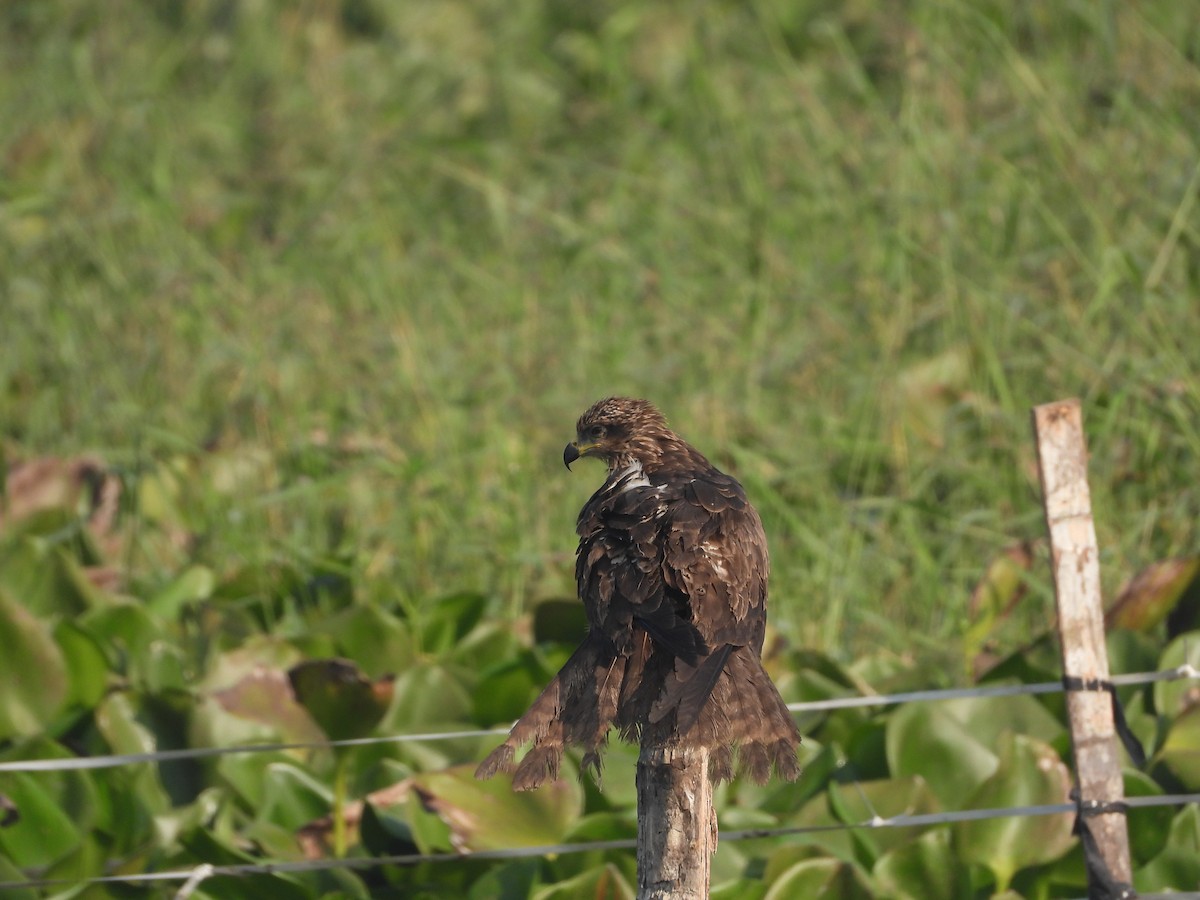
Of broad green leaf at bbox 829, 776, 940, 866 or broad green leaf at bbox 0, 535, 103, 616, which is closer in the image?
broad green leaf at bbox 829, 776, 940, 866

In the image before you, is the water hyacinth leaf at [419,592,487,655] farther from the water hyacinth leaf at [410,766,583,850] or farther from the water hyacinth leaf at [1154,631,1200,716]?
the water hyacinth leaf at [1154,631,1200,716]

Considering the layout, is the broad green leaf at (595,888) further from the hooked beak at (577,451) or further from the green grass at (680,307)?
the green grass at (680,307)

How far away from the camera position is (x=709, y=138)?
7145 mm

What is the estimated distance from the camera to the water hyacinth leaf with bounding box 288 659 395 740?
3502 millimetres

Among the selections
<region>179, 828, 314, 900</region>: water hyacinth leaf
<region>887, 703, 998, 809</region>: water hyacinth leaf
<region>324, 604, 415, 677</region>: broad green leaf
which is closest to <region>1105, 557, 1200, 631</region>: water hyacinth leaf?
<region>887, 703, 998, 809</region>: water hyacinth leaf

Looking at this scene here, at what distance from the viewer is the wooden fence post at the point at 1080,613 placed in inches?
109

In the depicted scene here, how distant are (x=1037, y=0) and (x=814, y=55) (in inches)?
67.2

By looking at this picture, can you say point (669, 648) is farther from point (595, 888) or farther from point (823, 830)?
point (823, 830)

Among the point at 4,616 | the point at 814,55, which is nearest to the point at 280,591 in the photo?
the point at 4,616

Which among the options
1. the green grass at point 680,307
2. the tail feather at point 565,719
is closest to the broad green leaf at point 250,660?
the green grass at point 680,307

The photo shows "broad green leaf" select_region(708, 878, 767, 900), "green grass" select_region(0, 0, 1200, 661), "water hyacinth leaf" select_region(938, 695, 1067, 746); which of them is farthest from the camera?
"green grass" select_region(0, 0, 1200, 661)

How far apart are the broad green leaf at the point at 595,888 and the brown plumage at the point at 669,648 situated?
0.81m

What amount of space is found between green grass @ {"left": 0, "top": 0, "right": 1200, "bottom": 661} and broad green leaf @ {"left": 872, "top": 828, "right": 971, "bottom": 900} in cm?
108

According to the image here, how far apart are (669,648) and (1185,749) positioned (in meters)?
1.73
